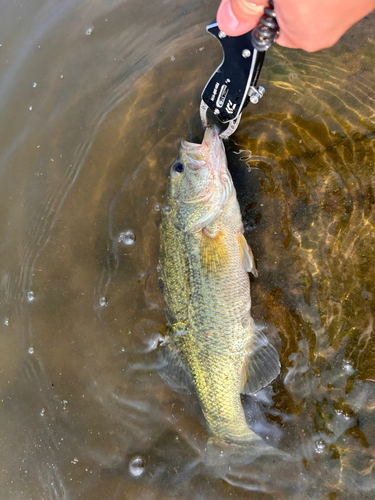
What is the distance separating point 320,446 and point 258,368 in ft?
3.85

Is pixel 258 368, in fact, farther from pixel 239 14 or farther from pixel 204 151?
pixel 239 14

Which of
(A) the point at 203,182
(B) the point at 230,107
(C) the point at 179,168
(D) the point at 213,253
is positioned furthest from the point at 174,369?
(B) the point at 230,107

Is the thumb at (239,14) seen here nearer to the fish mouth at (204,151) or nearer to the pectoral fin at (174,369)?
the fish mouth at (204,151)

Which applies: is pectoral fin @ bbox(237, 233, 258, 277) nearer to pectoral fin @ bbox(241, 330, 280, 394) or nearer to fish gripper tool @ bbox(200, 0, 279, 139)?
pectoral fin @ bbox(241, 330, 280, 394)

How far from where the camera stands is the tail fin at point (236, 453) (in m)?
3.54

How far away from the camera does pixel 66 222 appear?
4109mm

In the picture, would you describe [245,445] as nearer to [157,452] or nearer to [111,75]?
[157,452]

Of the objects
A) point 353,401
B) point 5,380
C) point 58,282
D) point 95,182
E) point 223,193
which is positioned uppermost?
point 95,182

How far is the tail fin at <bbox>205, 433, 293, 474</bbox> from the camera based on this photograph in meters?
3.54

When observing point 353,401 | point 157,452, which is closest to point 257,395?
point 353,401

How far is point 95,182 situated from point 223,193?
1669 mm

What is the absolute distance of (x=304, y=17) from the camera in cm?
204

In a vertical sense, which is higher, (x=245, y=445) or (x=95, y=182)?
(x=95, y=182)

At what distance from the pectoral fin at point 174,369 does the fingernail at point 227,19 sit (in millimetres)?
2820
